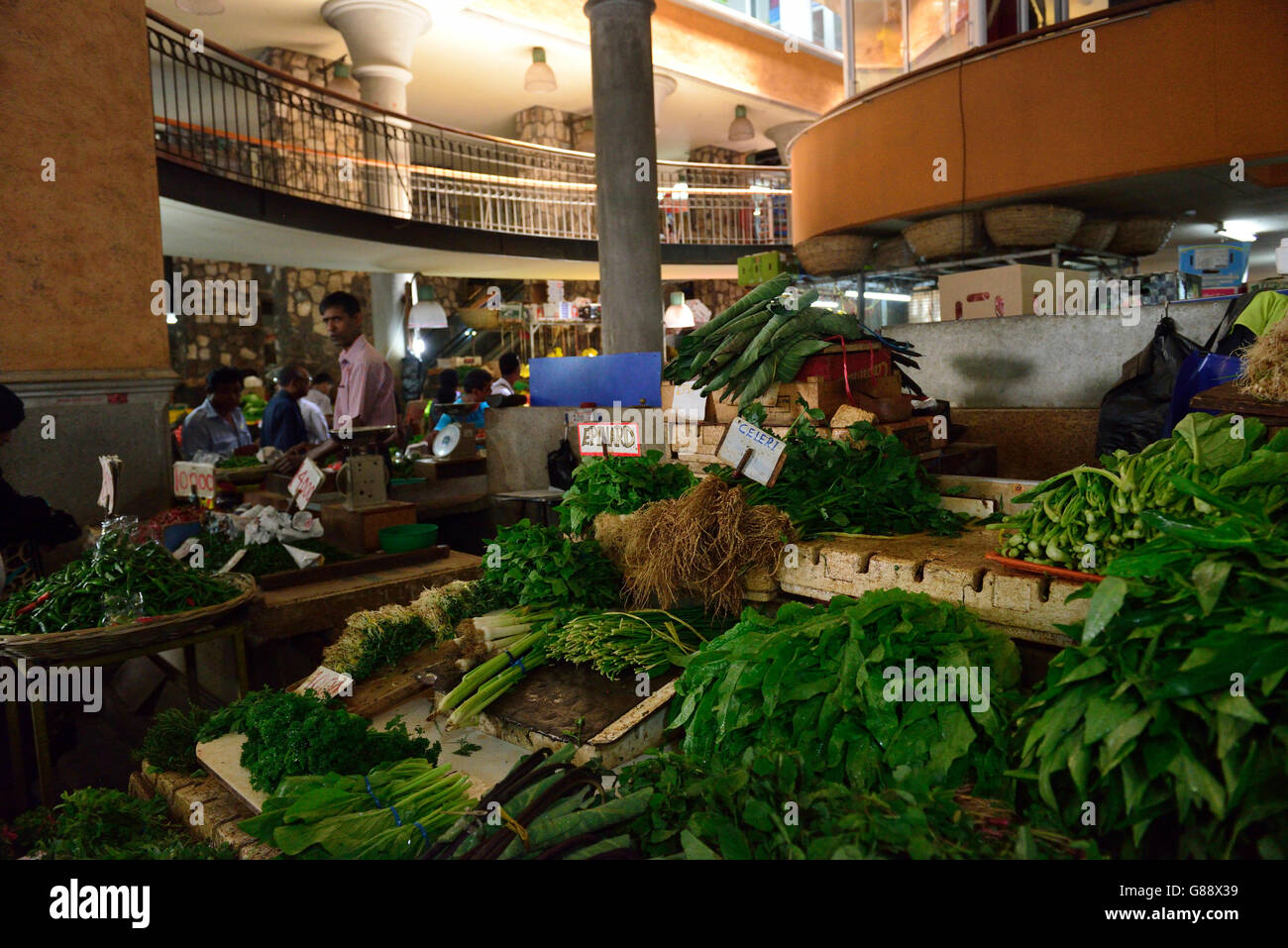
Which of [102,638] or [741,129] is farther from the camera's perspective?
[741,129]

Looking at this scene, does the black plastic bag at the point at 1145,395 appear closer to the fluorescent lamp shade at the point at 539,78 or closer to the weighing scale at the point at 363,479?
the weighing scale at the point at 363,479

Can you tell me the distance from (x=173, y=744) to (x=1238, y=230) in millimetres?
Result: 10185

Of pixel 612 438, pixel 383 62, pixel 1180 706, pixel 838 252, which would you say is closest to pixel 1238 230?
pixel 838 252

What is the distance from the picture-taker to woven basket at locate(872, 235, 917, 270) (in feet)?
26.4

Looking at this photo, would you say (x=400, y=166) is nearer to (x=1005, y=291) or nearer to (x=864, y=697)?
(x=1005, y=291)

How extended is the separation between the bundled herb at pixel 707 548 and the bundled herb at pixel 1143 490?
30.1 inches

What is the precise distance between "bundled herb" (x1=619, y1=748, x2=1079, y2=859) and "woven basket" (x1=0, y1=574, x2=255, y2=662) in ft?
7.76

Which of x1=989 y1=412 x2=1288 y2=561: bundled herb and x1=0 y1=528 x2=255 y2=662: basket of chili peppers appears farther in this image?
x1=0 y1=528 x2=255 y2=662: basket of chili peppers

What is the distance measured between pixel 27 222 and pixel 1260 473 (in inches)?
259

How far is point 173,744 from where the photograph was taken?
2.63m

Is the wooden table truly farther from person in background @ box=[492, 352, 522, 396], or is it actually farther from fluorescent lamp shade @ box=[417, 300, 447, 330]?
fluorescent lamp shade @ box=[417, 300, 447, 330]

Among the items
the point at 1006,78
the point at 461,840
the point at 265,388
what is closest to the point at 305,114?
the point at 265,388

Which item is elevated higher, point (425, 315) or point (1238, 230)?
point (425, 315)

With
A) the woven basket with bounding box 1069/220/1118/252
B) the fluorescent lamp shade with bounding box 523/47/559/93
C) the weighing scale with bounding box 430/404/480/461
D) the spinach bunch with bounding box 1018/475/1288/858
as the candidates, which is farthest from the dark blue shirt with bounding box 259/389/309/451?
the fluorescent lamp shade with bounding box 523/47/559/93
